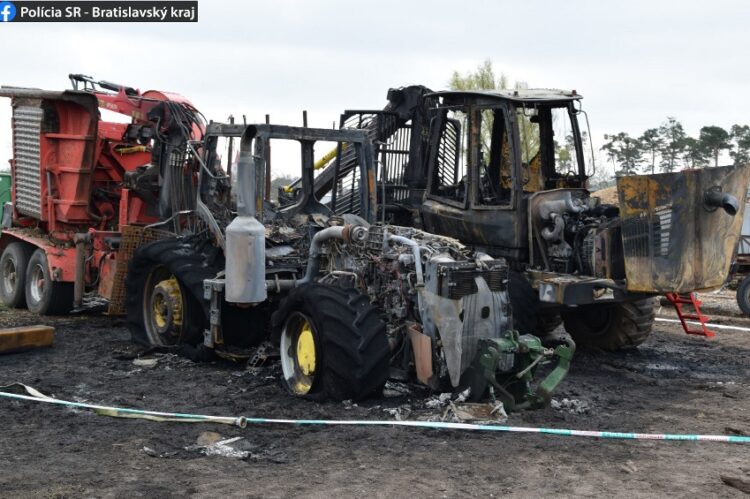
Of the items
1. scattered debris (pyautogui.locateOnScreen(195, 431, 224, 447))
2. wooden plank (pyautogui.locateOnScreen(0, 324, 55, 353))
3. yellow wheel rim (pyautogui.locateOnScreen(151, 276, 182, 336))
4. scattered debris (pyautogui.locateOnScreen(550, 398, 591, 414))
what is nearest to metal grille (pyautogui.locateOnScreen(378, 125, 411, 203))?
yellow wheel rim (pyautogui.locateOnScreen(151, 276, 182, 336))

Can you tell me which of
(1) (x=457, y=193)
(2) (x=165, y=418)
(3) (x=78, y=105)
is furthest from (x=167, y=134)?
Answer: (2) (x=165, y=418)

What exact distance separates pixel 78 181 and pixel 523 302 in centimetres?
674

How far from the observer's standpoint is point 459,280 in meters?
7.24

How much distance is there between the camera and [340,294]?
24.6ft

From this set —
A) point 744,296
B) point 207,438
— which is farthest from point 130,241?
point 744,296

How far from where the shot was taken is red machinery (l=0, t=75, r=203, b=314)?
12.0m

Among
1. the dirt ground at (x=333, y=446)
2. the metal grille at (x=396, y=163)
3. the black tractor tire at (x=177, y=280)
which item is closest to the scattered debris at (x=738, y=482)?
the dirt ground at (x=333, y=446)

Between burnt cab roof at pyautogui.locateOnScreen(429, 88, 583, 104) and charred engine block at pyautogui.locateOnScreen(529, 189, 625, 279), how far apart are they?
110 centimetres

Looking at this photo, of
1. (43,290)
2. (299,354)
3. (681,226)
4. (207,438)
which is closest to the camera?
(207,438)

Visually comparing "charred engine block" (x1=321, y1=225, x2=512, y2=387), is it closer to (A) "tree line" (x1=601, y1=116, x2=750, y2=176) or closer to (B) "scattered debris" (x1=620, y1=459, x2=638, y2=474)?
(B) "scattered debris" (x1=620, y1=459, x2=638, y2=474)

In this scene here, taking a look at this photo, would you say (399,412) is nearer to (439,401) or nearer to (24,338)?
(439,401)

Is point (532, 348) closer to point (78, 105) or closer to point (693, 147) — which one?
point (78, 105)

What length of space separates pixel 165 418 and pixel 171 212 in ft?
13.8

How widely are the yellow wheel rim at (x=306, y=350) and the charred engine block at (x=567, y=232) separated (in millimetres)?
3396
